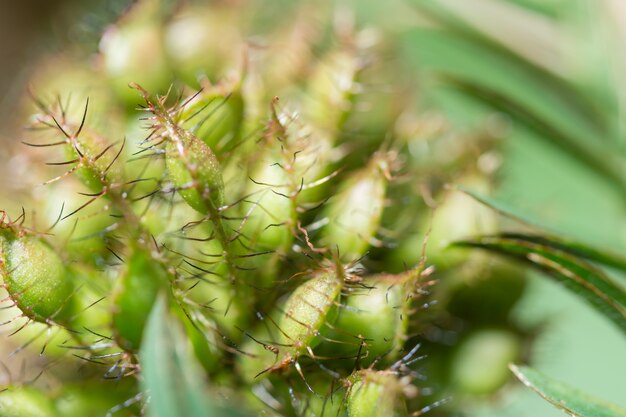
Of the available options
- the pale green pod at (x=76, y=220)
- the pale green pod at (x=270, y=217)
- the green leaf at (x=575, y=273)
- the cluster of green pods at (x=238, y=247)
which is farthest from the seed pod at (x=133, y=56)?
the green leaf at (x=575, y=273)

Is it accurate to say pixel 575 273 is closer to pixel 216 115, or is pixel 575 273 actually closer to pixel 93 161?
pixel 216 115

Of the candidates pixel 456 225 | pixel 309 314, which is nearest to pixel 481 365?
pixel 456 225

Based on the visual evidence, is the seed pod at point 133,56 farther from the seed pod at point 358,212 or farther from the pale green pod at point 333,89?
the seed pod at point 358,212

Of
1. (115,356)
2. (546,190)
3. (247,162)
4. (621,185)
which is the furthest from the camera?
(546,190)

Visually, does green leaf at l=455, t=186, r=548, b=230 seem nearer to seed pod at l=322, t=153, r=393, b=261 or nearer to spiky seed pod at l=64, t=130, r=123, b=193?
seed pod at l=322, t=153, r=393, b=261

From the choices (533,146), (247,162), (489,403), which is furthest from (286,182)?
(533,146)

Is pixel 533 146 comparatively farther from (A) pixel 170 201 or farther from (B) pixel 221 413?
(B) pixel 221 413
